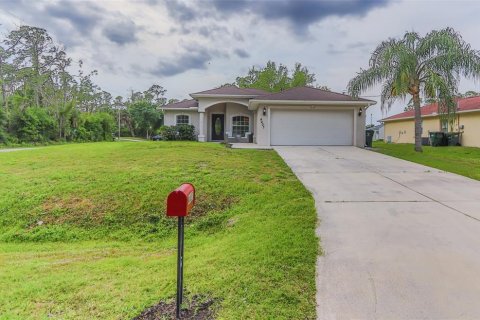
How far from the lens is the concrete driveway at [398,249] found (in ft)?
8.59

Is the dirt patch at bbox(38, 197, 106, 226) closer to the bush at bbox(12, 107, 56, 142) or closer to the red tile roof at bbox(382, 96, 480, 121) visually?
the red tile roof at bbox(382, 96, 480, 121)

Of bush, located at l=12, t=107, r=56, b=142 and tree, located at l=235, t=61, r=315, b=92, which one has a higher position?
tree, located at l=235, t=61, r=315, b=92

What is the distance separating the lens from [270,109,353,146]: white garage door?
16062mm

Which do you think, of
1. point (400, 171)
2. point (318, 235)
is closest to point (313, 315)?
point (318, 235)

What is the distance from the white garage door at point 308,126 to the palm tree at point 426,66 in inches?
Answer: 101

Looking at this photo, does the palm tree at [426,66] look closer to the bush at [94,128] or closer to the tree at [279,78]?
the tree at [279,78]

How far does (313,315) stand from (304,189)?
4.31 meters

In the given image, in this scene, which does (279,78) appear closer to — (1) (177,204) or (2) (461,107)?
(2) (461,107)

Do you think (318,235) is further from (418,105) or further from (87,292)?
(418,105)

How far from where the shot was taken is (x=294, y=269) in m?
3.14

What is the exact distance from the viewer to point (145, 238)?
5340 mm

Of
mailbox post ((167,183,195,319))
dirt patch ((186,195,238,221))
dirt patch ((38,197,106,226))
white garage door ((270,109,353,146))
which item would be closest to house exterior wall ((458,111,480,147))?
white garage door ((270,109,353,146))

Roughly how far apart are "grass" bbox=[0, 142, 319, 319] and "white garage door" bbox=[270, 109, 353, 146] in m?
6.23

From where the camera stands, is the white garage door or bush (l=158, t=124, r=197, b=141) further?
bush (l=158, t=124, r=197, b=141)
